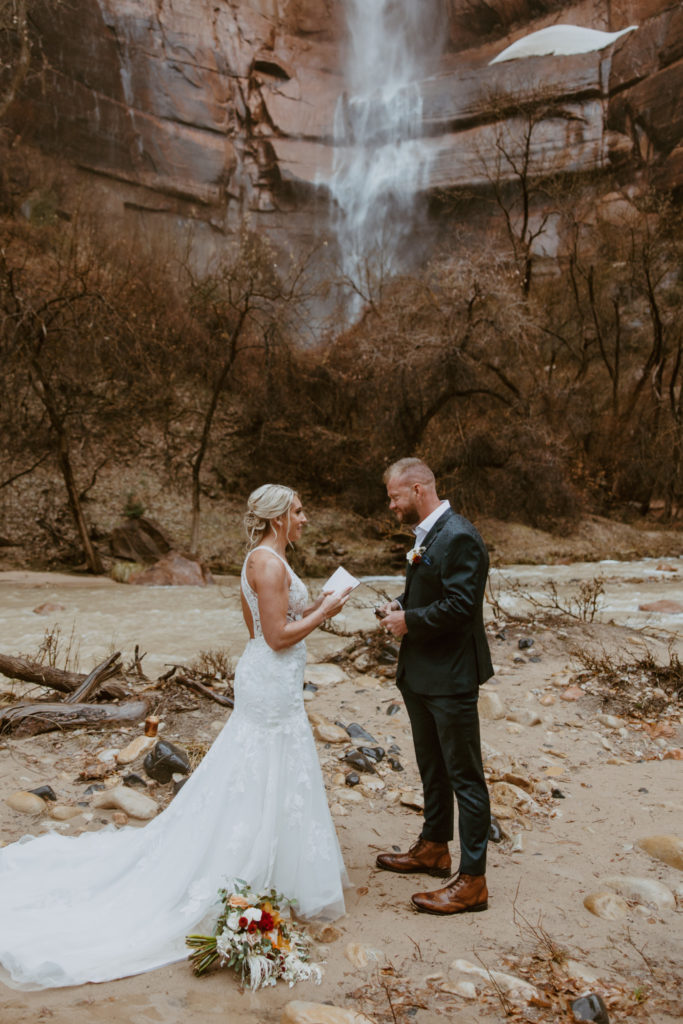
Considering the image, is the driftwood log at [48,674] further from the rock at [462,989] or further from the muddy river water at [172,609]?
the rock at [462,989]

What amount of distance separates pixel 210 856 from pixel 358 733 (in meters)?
2.74

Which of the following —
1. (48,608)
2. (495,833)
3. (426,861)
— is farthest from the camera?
(48,608)

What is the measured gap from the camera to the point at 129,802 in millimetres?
4355

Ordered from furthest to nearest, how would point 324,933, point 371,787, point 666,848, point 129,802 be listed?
point 371,787, point 129,802, point 666,848, point 324,933

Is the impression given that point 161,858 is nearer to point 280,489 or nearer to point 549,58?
point 280,489

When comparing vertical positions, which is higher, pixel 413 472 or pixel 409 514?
pixel 413 472

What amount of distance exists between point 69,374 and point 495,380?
1213 centimetres

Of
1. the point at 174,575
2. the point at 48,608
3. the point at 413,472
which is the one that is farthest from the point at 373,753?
the point at 174,575

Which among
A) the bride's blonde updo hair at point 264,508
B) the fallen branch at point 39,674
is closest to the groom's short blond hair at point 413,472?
the bride's blonde updo hair at point 264,508

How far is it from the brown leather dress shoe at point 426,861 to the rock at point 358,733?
194cm

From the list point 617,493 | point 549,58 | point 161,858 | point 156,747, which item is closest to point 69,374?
point 617,493

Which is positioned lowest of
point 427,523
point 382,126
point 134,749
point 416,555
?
point 134,749

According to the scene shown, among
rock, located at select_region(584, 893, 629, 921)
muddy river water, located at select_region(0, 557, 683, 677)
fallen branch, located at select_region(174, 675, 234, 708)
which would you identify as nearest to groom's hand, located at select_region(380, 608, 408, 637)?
rock, located at select_region(584, 893, 629, 921)

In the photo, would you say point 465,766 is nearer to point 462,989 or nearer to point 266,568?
point 462,989
